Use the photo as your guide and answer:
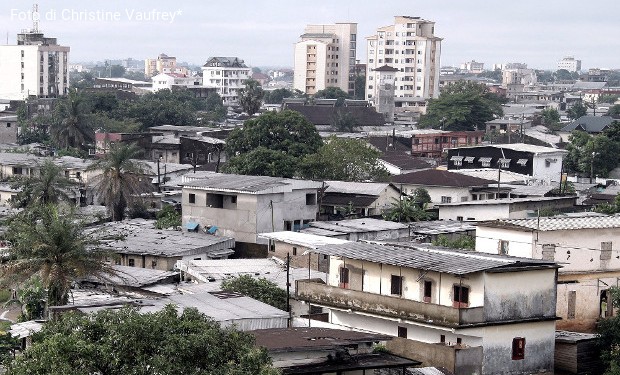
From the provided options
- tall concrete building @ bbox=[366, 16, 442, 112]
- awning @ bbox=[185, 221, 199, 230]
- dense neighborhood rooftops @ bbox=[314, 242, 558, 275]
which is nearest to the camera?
dense neighborhood rooftops @ bbox=[314, 242, 558, 275]

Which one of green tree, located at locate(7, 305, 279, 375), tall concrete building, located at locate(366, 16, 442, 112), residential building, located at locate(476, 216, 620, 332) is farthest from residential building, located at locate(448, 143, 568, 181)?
tall concrete building, located at locate(366, 16, 442, 112)

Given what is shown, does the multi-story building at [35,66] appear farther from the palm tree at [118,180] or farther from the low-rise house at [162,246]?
the low-rise house at [162,246]

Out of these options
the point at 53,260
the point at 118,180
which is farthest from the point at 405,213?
the point at 53,260

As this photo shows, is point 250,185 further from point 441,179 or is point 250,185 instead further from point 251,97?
point 251,97

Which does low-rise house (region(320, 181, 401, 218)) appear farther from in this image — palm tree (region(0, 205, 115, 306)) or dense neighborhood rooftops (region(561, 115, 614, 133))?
dense neighborhood rooftops (region(561, 115, 614, 133))

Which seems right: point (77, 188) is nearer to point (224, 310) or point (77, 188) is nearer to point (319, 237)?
point (319, 237)

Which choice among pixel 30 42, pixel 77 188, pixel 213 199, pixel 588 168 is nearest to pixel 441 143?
pixel 588 168

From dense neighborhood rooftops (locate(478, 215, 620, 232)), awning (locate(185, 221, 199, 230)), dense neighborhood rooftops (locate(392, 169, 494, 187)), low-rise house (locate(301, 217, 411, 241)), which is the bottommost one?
awning (locate(185, 221, 199, 230))
